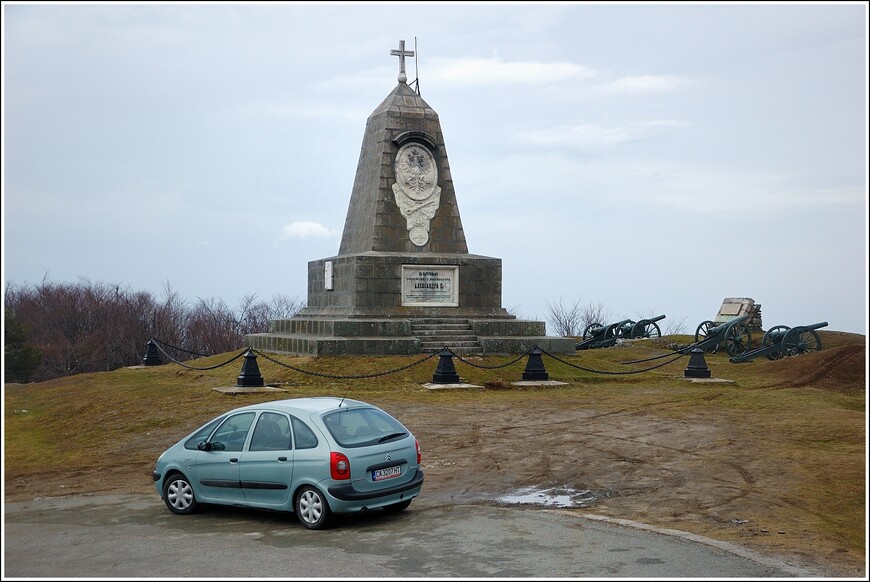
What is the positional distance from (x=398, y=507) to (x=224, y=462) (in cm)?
175

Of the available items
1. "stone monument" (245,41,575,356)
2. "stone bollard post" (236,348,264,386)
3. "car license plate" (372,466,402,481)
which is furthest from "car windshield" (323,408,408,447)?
"stone monument" (245,41,575,356)

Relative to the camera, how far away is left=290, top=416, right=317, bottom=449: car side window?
30.8ft

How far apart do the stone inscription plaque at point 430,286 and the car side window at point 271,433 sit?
48.4 feet

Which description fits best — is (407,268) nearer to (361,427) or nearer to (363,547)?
(361,427)

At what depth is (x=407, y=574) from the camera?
24.4 feet

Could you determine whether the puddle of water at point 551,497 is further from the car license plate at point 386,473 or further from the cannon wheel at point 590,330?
the cannon wheel at point 590,330

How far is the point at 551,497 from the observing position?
10.9 metres

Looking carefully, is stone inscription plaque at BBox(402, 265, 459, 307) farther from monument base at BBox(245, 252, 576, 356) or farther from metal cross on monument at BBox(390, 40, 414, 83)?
metal cross on monument at BBox(390, 40, 414, 83)

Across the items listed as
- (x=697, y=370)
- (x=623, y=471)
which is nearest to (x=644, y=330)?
(x=697, y=370)

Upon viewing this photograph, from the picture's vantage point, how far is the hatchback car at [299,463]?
9.15 meters

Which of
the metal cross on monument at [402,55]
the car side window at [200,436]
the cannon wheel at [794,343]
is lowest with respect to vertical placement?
the car side window at [200,436]

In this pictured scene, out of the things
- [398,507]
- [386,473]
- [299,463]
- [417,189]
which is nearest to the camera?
[299,463]

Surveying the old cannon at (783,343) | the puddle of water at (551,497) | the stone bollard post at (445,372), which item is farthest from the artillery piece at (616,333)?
the puddle of water at (551,497)

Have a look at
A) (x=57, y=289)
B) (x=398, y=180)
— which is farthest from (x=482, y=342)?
(x=57, y=289)
